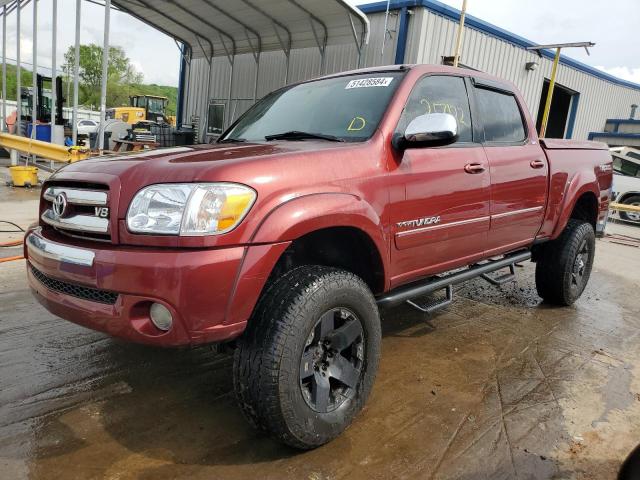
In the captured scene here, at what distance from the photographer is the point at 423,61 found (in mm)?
11812

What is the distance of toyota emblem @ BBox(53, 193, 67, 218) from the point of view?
2322mm

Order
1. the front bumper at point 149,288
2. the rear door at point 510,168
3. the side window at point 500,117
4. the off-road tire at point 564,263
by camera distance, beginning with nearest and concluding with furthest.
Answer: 1. the front bumper at point 149,288
2. the rear door at point 510,168
3. the side window at point 500,117
4. the off-road tire at point 564,263

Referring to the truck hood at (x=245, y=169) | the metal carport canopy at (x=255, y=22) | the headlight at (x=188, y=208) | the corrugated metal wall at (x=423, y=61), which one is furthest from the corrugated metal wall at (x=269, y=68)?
the headlight at (x=188, y=208)

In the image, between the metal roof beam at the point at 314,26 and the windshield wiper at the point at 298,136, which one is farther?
the metal roof beam at the point at 314,26

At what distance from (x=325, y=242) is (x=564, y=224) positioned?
9.51ft

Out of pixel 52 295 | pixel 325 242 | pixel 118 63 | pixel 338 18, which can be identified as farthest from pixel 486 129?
pixel 118 63

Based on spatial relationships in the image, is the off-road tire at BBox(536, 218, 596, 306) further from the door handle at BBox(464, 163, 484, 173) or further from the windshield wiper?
the windshield wiper

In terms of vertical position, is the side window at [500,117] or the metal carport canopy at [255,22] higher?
the metal carport canopy at [255,22]

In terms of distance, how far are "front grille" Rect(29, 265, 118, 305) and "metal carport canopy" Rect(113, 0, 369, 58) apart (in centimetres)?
929

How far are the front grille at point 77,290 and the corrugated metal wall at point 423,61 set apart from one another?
426 inches

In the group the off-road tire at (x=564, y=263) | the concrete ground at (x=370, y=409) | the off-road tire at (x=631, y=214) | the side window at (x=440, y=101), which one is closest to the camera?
the concrete ground at (x=370, y=409)

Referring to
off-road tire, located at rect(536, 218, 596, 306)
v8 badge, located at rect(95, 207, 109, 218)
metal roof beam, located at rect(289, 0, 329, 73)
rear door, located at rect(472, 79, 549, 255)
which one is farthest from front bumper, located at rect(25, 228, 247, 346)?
metal roof beam, located at rect(289, 0, 329, 73)

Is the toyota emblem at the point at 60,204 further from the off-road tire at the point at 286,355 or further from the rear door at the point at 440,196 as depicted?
the rear door at the point at 440,196

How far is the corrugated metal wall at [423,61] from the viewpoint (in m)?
11.9
